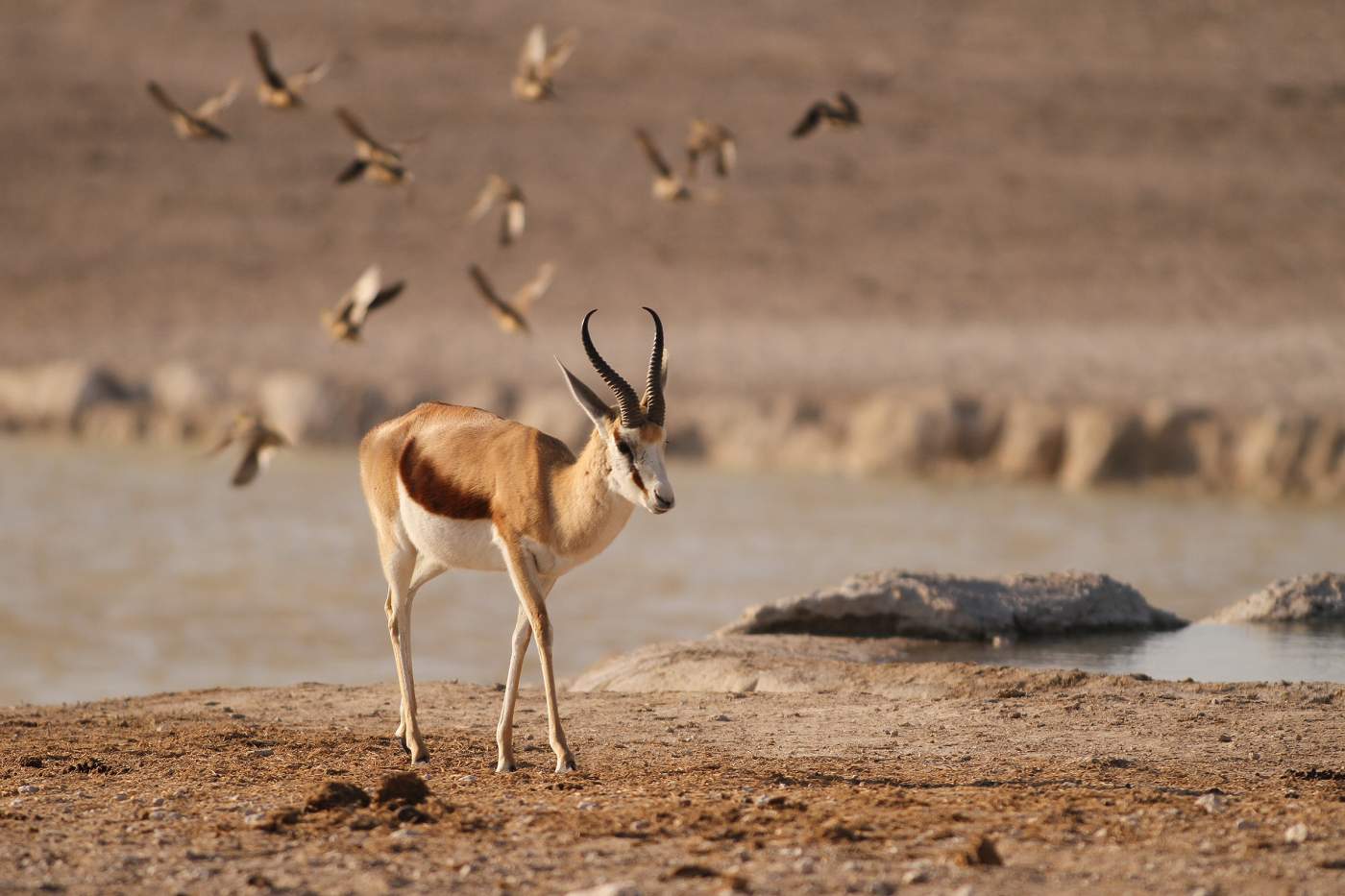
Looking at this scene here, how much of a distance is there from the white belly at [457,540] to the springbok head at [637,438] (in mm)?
699

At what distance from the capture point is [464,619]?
20.5 m

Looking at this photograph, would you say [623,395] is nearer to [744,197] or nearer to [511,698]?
[511,698]

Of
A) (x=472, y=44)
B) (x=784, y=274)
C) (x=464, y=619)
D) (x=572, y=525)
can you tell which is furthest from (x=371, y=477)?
(x=472, y=44)

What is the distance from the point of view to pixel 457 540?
8.16 m

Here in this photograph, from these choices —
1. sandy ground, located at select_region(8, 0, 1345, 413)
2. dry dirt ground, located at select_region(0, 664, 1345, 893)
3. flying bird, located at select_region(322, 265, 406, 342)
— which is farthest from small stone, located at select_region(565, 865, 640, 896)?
sandy ground, located at select_region(8, 0, 1345, 413)

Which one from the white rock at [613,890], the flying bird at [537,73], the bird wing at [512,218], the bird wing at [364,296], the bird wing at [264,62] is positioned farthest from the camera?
the bird wing at [512,218]

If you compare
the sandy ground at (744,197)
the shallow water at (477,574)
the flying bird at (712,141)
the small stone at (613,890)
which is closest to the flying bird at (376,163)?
the flying bird at (712,141)

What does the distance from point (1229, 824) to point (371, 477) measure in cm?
403

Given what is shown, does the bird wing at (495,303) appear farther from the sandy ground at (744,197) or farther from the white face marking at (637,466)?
the sandy ground at (744,197)

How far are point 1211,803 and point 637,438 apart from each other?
2.56 m

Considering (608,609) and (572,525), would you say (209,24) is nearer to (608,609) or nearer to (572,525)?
(608,609)

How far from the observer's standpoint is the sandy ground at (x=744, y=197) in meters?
43.2

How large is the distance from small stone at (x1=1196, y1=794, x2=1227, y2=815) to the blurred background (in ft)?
33.4

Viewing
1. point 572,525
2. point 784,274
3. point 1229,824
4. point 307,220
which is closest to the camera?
point 1229,824
